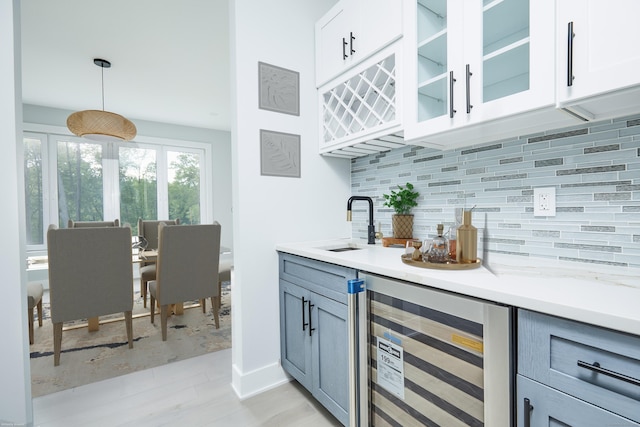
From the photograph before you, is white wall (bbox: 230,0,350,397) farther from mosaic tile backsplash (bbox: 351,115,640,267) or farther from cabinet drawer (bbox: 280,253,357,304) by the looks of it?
mosaic tile backsplash (bbox: 351,115,640,267)

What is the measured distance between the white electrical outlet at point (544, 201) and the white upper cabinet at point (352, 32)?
999 mm

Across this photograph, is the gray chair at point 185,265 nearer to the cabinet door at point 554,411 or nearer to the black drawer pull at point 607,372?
the cabinet door at point 554,411

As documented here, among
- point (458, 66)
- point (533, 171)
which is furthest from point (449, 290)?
point (458, 66)

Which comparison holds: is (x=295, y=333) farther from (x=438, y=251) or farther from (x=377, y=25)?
(x=377, y=25)

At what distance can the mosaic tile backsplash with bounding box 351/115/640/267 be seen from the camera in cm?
108

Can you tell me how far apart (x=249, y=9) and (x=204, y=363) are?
2.51m

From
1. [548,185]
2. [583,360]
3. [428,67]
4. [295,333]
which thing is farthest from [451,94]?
[295,333]

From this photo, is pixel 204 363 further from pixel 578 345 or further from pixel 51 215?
pixel 51 215

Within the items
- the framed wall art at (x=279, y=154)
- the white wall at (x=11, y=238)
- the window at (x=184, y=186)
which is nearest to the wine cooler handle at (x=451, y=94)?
the framed wall art at (x=279, y=154)

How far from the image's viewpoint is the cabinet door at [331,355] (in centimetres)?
147

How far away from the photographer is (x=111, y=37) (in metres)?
2.84

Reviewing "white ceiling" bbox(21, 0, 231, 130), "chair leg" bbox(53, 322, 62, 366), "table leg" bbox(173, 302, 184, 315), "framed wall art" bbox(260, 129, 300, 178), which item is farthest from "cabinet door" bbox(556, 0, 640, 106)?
"table leg" bbox(173, 302, 184, 315)

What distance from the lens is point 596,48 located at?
0.87m

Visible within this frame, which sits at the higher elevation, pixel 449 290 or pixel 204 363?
pixel 449 290
